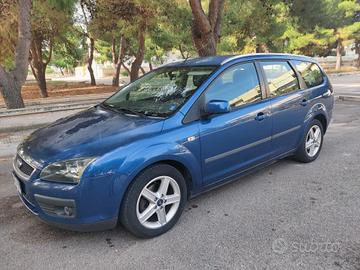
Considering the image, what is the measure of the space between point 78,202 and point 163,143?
0.89m

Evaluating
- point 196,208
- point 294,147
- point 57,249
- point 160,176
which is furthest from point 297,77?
point 57,249

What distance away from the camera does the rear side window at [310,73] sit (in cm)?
507

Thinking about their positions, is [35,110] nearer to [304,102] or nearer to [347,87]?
[304,102]

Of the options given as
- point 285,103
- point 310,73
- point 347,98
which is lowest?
point 347,98

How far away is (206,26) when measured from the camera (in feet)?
31.6

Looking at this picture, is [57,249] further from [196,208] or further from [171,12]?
[171,12]

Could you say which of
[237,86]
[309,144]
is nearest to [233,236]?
[237,86]

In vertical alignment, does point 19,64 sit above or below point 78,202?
above

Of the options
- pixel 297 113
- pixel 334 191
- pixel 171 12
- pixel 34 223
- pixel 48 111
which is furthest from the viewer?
pixel 171 12

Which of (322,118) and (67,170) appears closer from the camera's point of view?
(67,170)

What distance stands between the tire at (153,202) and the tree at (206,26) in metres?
7.01

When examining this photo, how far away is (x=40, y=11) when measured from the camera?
42.5ft

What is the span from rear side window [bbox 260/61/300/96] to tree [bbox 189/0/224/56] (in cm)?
519

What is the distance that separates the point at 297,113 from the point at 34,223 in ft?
11.3
